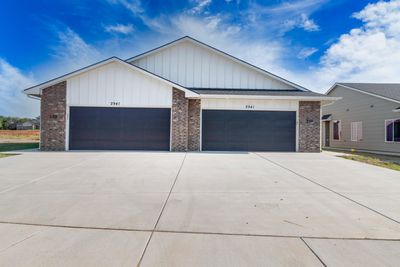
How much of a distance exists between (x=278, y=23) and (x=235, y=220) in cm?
1288

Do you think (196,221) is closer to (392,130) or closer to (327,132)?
(392,130)

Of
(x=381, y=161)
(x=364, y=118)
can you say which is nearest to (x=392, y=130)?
(x=364, y=118)

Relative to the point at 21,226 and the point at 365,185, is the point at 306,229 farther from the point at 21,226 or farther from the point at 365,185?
the point at 21,226

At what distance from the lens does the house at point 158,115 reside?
11.5 metres

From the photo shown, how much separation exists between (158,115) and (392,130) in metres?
14.7

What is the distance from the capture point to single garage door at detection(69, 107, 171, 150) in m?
11.7

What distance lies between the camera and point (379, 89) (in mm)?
15445

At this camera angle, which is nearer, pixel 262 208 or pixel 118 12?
pixel 262 208

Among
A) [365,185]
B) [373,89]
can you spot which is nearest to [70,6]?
[365,185]

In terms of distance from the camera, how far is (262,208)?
3.71 meters

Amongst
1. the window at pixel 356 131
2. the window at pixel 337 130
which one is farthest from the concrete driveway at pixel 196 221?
the window at pixel 337 130

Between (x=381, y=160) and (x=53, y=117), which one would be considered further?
(x=53, y=117)

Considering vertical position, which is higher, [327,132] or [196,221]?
[327,132]

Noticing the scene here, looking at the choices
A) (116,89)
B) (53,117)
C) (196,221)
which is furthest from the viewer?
(116,89)
